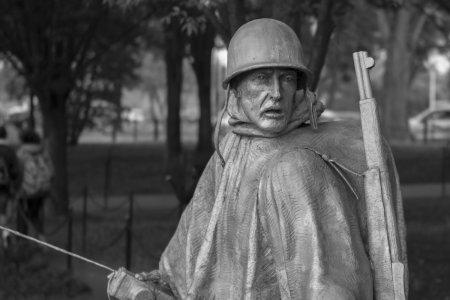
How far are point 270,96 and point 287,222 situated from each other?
1.51 ft

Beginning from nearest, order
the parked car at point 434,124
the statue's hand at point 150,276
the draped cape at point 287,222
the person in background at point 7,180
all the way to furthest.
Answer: the draped cape at point 287,222 < the statue's hand at point 150,276 < the person in background at point 7,180 < the parked car at point 434,124

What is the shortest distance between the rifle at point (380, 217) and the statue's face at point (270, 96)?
28cm

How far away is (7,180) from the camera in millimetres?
12695

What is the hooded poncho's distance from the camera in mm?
3482

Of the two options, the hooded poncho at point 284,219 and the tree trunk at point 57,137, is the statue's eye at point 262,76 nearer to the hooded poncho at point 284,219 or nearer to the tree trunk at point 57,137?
the hooded poncho at point 284,219

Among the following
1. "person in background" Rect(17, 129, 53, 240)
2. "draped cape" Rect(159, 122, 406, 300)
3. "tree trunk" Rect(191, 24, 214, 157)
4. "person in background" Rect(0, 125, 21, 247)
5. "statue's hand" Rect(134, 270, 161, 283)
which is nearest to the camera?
"draped cape" Rect(159, 122, 406, 300)

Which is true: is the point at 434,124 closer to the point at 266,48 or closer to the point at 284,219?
the point at 266,48

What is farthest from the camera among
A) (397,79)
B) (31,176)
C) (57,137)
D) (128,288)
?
(397,79)

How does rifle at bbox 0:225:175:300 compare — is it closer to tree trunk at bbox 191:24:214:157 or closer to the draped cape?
the draped cape

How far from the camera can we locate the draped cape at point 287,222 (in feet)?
11.4

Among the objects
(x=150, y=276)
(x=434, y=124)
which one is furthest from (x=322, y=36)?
(x=434, y=124)

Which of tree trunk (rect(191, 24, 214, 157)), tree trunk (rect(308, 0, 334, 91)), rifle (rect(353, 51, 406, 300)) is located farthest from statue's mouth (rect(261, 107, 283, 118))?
tree trunk (rect(191, 24, 214, 157))

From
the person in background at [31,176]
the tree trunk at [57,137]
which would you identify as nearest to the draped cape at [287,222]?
the person in background at [31,176]

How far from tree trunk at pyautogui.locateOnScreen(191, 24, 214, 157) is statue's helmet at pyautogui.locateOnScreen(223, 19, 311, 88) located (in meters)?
17.0
